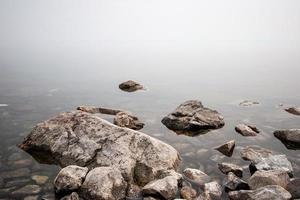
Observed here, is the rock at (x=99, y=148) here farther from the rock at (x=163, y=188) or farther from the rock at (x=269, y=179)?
the rock at (x=269, y=179)

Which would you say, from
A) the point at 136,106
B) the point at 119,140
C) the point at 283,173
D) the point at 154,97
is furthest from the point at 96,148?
the point at 154,97

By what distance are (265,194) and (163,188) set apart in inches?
96.0

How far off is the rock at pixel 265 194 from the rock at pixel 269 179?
54cm

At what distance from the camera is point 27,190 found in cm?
885

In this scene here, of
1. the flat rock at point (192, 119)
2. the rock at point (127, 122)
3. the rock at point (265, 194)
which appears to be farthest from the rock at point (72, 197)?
the flat rock at point (192, 119)

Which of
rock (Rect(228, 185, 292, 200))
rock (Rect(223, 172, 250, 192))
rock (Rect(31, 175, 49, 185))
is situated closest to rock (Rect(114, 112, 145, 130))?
rock (Rect(31, 175, 49, 185))

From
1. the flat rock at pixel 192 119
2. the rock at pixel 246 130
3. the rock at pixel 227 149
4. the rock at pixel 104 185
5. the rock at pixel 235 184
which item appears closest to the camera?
the rock at pixel 104 185

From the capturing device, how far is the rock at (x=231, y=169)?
32.5 feet

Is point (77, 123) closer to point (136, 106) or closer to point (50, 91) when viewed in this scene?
point (136, 106)

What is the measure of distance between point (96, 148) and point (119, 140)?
2.45 ft

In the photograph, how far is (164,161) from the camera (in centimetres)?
984

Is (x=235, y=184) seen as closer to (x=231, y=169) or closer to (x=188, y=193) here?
(x=231, y=169)

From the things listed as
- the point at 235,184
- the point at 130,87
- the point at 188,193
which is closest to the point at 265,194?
the point at 235,184

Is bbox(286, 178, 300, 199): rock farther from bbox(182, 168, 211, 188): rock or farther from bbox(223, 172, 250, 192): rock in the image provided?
bbox(182, 168, 211, 188): rock
